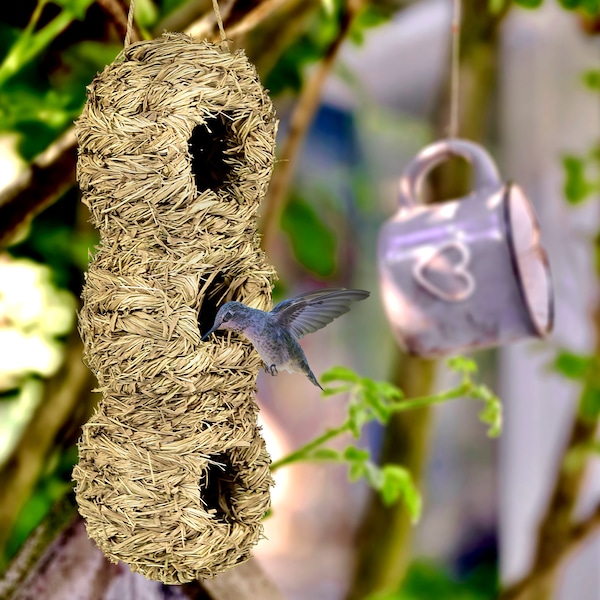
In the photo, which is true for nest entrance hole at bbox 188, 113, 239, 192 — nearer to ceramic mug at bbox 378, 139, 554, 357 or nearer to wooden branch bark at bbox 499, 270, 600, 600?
ceramic mug at bbox 378, 139, 554, 357

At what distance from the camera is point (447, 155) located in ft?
2.55

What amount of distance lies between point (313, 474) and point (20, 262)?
0.94 metres

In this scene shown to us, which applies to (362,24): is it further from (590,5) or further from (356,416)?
(356,416)

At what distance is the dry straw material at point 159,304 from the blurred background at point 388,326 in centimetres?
40

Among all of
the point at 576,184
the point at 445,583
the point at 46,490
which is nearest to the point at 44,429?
the point at 46,490

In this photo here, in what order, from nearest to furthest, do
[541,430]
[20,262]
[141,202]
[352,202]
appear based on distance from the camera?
[141,202] → [20,262] → [541,430] → [352,202]

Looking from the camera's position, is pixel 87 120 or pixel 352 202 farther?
pixel 352 202

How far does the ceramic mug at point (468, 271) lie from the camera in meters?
0.70

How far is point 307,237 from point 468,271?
0.48 m

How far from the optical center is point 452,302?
0.72 meters

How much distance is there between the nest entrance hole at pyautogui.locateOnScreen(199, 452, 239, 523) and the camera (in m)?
0.54

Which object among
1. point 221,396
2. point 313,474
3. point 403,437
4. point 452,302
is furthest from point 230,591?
point 313,474

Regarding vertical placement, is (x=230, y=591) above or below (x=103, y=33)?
below

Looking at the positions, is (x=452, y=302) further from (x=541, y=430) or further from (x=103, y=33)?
(x=541, y=430)
